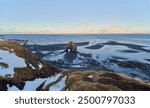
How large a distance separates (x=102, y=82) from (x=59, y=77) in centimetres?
148

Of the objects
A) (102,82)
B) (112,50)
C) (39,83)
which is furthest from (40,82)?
(112,50)

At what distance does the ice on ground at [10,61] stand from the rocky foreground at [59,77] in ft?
0.23

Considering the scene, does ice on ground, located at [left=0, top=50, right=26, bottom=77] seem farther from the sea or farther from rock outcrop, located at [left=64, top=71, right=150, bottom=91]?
rock outcrop, located at [left=64, top=71, right=150, bottom=91]

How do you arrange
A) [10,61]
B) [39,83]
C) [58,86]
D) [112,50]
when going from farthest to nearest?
[112,50], [10,61], [39,83], [58,86]

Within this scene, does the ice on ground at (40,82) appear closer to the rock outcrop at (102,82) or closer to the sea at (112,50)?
the rock outcrop at (102,82)

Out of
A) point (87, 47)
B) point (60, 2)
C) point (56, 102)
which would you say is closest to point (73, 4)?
point (60, 2)

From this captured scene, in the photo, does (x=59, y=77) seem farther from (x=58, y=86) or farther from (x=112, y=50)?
(x=112, y=50)

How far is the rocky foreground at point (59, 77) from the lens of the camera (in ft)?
45.4

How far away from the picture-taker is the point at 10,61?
14484 mm

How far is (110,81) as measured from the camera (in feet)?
46.5

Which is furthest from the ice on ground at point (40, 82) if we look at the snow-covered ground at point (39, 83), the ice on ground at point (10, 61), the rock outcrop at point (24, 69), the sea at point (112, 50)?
the sea at point (112, 50)

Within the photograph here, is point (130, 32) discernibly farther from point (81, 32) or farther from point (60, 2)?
point (60, 2)

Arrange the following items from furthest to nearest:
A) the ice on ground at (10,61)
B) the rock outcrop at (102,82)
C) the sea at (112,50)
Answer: the sea at (112,50) < the ice on ground at (10,61) < the rock outcrop at (102,82)

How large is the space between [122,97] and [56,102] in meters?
1.97
